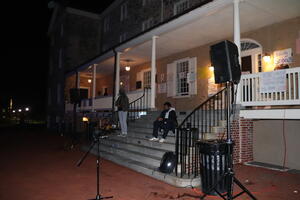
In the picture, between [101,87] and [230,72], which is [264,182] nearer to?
[230,72]

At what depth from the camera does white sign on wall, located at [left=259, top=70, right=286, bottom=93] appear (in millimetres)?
6301

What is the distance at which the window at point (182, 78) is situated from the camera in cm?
1187

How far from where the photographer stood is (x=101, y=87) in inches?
805

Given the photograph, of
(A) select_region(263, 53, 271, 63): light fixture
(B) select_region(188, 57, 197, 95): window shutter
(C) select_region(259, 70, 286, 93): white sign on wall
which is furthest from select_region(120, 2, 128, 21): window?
(C) select_region(259, 70, 286, 93): white sign on wall

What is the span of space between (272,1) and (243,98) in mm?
2849

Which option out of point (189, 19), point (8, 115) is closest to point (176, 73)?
point (189, 19)

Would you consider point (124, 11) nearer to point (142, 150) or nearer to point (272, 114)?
point (142, 150)

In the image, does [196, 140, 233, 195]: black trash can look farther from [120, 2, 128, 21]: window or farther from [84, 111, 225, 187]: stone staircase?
[120, 2, 128, 21]: window

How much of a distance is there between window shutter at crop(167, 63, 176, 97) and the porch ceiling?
920mm

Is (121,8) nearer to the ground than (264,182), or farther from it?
farther from it

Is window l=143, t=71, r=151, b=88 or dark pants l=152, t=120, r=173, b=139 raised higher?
window l=143, t=71, r=151, b=88

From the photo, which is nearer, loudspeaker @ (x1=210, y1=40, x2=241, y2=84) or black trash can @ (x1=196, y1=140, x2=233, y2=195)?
loudspeaker @ (x1=210, y1=40, x2=241, y2=84)

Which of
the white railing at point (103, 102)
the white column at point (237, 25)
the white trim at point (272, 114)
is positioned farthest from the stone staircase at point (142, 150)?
the white column at point (237, 25)

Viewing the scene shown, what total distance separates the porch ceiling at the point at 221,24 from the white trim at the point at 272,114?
3.08 metres
